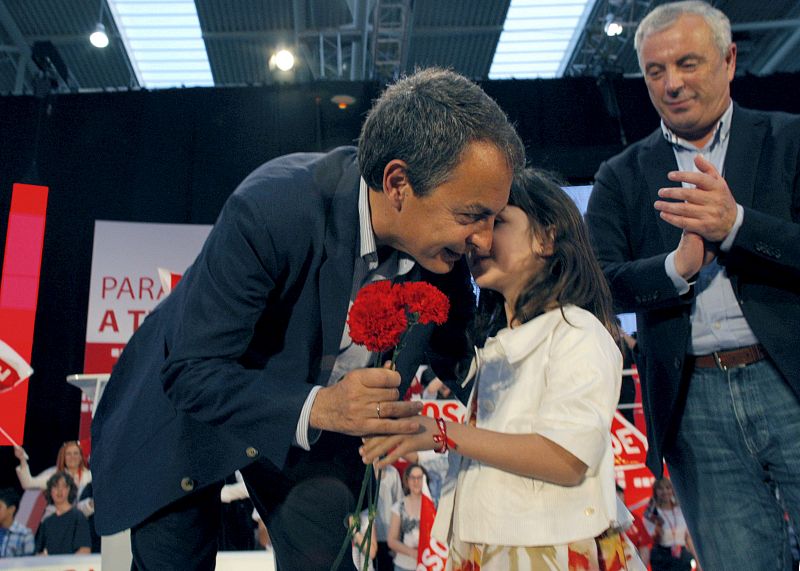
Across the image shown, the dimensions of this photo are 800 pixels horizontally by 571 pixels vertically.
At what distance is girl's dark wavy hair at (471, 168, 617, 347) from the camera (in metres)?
1.89

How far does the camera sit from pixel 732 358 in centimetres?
202

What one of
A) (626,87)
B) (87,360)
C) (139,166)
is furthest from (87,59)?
(626,87)

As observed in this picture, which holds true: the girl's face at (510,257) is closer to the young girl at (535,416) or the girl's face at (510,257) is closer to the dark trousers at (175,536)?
the young girl at (535,416)

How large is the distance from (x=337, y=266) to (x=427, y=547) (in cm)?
A: 386

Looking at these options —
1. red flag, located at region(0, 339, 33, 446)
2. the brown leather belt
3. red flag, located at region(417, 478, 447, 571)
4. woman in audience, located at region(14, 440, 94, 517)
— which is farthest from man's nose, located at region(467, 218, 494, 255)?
red flag, located at region(0, 339, 33, 446)

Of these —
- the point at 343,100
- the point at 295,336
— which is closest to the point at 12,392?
the point at 343,100

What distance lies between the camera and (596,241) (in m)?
2.28

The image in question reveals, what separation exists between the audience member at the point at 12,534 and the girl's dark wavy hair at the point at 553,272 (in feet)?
17.8

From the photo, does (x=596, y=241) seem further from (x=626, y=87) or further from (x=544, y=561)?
(x=626, y=87)

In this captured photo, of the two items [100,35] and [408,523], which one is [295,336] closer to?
[408,523]

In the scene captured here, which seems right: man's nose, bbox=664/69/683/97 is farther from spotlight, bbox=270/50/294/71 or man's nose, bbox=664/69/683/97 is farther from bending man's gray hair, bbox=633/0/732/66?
spotlight, bbox=270/50/294/71

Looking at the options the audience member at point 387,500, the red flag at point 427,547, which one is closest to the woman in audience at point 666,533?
the red flag at point 427,547

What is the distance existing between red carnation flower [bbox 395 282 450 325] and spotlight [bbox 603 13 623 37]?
696cm

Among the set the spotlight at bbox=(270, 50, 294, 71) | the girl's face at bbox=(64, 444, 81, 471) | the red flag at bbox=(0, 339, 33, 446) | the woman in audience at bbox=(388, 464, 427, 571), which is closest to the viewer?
the woman in audience at bbox=(388, 464, 427, 571)
